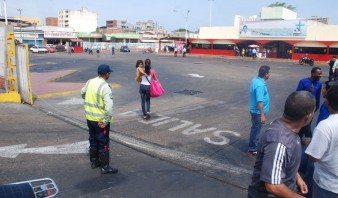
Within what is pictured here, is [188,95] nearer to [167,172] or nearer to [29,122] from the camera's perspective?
[29,122]

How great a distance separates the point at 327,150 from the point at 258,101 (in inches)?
124

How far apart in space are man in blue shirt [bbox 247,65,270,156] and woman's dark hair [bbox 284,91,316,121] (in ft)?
11.2

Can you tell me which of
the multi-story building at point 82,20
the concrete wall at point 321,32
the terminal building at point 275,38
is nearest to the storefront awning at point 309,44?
the terminal building at point 275,38

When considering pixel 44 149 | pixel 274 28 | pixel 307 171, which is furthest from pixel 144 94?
pixel 274 28

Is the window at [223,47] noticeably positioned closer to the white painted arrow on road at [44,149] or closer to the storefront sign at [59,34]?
the storefront sign at [59,34]

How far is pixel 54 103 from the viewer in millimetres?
10609

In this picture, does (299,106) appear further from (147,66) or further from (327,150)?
(147,66)

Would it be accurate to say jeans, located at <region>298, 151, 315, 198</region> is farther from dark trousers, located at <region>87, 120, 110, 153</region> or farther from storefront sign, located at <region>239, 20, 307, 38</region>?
storefront sign, located at <region>239, 20, 307, 38</region>

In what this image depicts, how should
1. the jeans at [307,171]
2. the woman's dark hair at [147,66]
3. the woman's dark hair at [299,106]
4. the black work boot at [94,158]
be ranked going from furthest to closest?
the woman's dark hair at [147,66] < the black work boot at [94,158] < the jeans at [307,171] < the woman's dark hair at [299,106]

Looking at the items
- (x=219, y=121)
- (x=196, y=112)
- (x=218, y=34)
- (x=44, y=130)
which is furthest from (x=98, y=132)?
(x=218, y=34)

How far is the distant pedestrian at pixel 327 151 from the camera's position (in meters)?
2.66

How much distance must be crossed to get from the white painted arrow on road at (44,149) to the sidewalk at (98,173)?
2 centimetres

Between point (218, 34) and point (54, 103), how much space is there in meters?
49.8

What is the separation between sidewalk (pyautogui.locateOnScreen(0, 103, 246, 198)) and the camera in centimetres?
455
